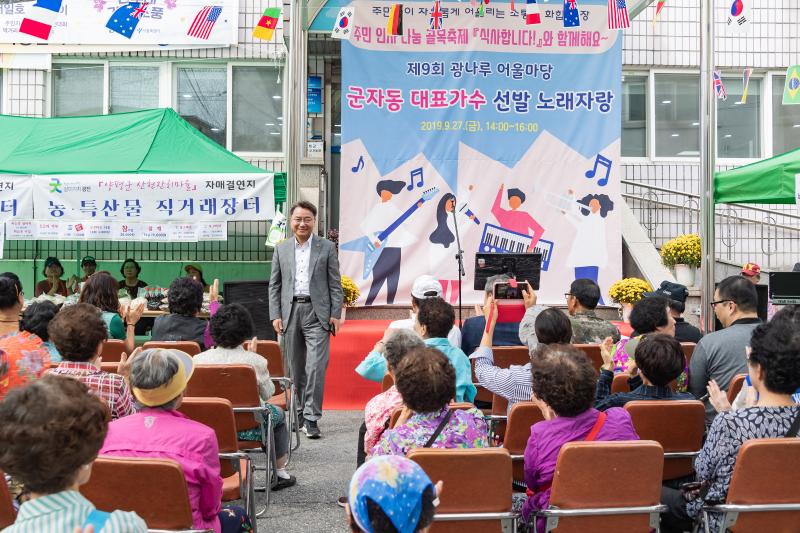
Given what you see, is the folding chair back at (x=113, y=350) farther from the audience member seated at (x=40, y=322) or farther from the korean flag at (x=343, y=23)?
the korean flag at (x=343, y=23)

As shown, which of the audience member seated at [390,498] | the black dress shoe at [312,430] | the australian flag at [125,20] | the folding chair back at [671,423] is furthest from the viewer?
the australian flag at [125,20]

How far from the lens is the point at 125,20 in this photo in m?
9.84

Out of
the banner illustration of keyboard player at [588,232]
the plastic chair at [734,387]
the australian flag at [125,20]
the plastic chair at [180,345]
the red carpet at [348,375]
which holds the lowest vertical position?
the red carpet at [348,375]

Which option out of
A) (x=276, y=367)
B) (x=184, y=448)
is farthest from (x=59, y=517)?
(x=276, y=367)

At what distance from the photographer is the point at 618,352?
4215mm

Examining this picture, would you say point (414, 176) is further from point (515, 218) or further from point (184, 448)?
point (184, 448)

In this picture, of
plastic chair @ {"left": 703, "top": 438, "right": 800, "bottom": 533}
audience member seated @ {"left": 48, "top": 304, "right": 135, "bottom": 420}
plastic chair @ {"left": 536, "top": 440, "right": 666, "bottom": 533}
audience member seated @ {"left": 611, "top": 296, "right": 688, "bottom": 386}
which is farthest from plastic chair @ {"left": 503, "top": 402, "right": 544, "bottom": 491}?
audience member seated @ {"left": 48, "top": 304, "right": 135, "bottom": 420}

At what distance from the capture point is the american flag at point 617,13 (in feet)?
24.7

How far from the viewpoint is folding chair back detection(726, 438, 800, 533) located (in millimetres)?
2436

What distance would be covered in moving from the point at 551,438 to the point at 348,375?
13.3 ft

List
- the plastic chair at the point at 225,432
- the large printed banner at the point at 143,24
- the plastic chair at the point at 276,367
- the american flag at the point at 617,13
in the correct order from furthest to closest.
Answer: the large printed banner at the point at 143,24
the american flag at the point at 617,13
the plastic chair at the point at 276,367
the plastic chair at the point at 225,432

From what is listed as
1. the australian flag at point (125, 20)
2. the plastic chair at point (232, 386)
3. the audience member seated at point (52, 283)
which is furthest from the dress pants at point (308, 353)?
the australian flag at point (125, 20)

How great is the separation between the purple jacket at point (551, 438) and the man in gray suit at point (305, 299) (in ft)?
9.85

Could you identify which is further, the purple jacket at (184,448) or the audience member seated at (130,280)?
the audience member seated at (130,280)
